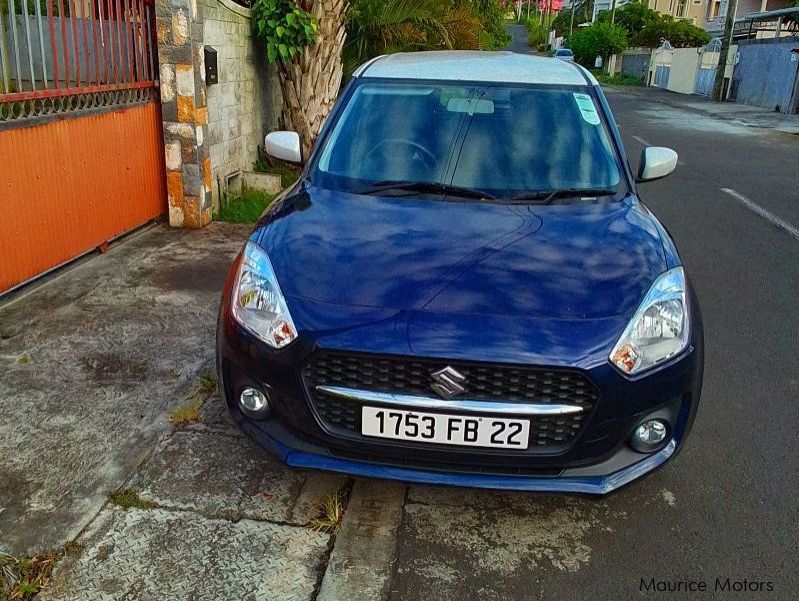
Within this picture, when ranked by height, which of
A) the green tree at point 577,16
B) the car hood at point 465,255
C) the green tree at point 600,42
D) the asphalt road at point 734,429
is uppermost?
the green tree at point 577,16

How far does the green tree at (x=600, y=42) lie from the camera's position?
172 feet

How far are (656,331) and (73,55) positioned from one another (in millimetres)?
4727

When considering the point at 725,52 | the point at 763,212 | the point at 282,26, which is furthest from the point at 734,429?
the point at 725,52

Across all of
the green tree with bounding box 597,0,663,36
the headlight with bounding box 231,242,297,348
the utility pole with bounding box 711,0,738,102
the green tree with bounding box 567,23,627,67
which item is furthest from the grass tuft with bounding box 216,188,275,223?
the green tree with bounding box 597,0,663,36

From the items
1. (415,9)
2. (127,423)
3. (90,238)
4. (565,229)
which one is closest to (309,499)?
(127,423)

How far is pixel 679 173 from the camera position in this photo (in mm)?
11156

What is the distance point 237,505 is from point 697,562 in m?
1.75

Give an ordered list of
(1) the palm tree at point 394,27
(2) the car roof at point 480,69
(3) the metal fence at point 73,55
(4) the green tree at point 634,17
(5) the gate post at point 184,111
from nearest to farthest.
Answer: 1. (2) the car roof at point 480,69
2. (3) the metal fence at point 73,55
3. (5) the gate post at point 184,111
4. (1) the palm tree at point 394,27
5. (4) the green tree at point 634,17

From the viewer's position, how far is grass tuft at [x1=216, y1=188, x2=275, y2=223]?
7.36 metres

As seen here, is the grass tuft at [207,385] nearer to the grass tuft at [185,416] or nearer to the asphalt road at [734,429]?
the grass tuft at [185,416]

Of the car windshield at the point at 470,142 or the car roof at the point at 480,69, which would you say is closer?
the car windshield at the point at 470,142

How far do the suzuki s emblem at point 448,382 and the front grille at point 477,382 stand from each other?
2 cm

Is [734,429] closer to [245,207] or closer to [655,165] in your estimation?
[655,165]

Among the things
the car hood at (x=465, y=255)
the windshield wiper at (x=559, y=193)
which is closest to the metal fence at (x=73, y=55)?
the car hood at (x=465, y=255)
